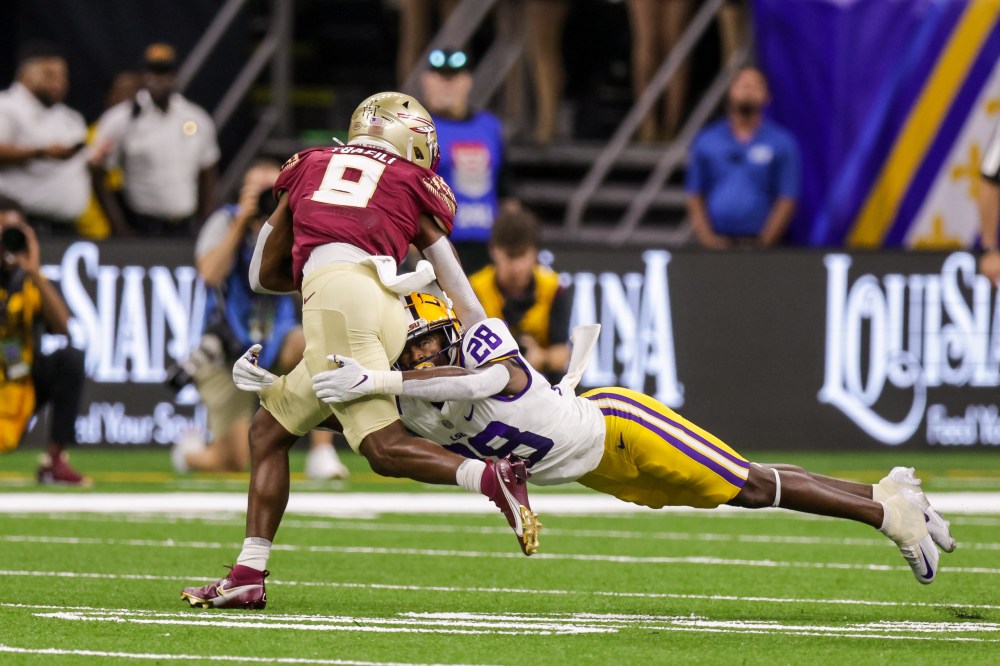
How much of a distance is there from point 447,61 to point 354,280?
595 centimetres

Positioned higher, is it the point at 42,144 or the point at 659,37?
the point at 659,37

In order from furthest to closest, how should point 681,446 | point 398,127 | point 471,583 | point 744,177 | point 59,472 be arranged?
1. point 744,177
2. point 59,472
3. point 471,583
4. point 398,127
5. point 681,446

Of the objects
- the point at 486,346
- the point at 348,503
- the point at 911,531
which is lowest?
the point at 348,503

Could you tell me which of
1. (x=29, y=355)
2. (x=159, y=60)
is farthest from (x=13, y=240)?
(x=159, y=60)

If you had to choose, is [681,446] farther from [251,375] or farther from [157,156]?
[157,156]

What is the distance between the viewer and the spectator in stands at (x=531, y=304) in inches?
437

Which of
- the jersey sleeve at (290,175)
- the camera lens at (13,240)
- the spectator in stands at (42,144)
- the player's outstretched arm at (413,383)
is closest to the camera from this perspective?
the player's outstretched arm at (413,383)

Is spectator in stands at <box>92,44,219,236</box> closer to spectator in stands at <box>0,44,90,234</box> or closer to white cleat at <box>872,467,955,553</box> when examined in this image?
spectator in stands at <box>0,44,90,234</box>

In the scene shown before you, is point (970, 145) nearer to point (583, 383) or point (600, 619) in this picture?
point (583, 383)

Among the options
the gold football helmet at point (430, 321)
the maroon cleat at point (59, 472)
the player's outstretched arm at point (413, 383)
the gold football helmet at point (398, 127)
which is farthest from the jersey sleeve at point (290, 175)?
the maroon cleat at point (59, 472)

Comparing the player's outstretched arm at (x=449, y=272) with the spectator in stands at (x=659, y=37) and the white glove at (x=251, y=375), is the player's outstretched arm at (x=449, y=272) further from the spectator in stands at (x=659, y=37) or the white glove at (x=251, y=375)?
the spectator in stands at (x=659, y=37)

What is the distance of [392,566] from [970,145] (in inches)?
295

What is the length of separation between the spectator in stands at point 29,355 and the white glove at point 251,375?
15.0ft

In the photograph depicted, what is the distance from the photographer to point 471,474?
6215 mm
